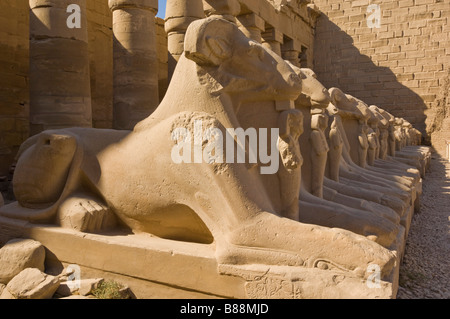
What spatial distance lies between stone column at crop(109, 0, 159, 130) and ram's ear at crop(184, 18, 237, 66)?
5.42 metres

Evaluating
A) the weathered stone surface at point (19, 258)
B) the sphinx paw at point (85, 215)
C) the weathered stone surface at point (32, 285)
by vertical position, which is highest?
the sphinx paw at point (85, 215)

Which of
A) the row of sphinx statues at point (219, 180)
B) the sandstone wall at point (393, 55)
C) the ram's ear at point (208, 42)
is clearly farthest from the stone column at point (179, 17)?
the sandstone wall at point (393, 55)

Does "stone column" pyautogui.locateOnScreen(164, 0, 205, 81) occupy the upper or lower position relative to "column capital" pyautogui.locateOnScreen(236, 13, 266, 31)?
lower

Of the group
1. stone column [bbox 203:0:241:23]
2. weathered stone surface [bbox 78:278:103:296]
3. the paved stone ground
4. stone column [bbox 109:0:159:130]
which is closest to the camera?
weathered stone surface [bbox 78:278:103:296]

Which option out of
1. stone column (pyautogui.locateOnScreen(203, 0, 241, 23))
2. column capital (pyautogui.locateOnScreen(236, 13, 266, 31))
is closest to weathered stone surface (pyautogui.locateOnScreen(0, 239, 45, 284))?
stone column (pyautogui.locateOnScreen(203, 0, 241, 23))

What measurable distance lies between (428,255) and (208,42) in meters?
2.75

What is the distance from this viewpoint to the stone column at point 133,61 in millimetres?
7469

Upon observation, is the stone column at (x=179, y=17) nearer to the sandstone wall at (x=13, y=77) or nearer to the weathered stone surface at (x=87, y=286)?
the sandstone wall at (x=13, y=77)

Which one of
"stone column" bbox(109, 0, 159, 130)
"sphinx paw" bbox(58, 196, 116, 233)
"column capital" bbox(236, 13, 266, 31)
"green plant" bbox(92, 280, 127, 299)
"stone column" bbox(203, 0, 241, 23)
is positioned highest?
"column capital" bbox(236, 13, 266, 31)

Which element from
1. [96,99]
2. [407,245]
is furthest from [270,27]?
[407,245]

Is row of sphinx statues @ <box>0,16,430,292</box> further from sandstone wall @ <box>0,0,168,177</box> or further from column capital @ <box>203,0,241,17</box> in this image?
column capital @ <box>203,0,241,17</box>

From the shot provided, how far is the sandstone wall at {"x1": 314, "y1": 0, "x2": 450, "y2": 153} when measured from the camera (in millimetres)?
14828

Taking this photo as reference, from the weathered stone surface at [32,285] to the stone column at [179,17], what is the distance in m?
5.95

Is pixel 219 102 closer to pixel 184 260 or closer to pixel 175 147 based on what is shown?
pixel 175 147
